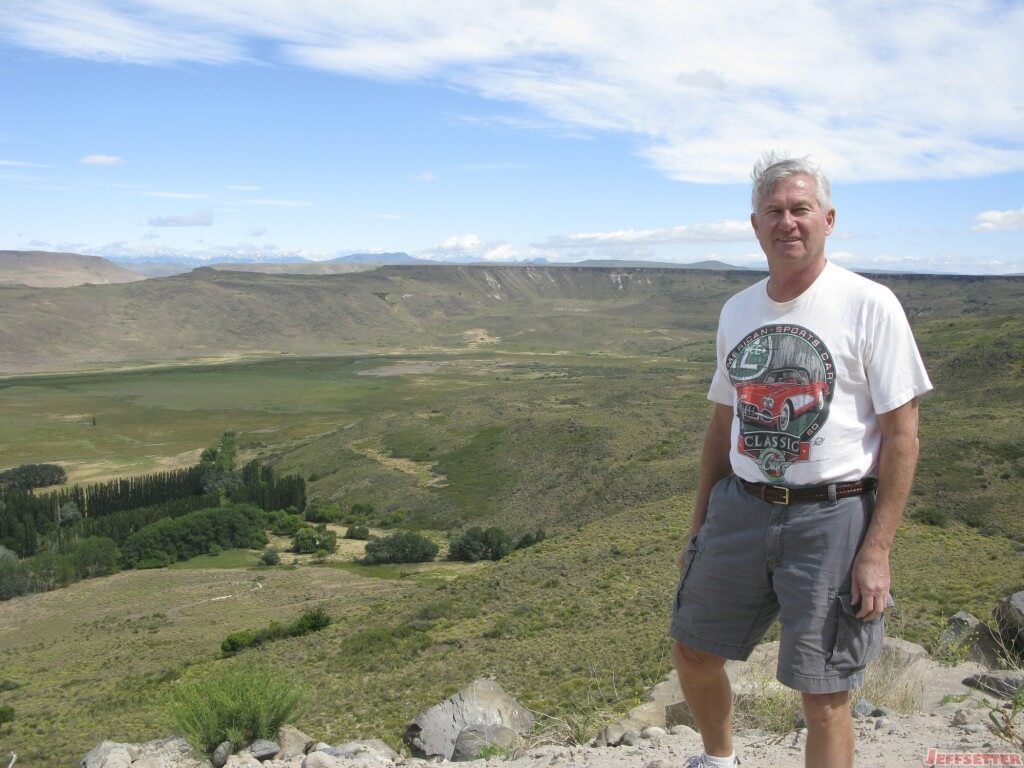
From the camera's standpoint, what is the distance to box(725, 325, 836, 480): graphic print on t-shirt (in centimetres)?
381

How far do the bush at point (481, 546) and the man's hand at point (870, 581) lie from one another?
44.7m

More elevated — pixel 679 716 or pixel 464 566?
pixel 679 716

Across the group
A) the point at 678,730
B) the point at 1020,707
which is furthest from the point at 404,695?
the point at 1020,707

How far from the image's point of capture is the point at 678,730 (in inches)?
250

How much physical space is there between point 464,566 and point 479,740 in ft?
133

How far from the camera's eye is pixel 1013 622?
9.34 m

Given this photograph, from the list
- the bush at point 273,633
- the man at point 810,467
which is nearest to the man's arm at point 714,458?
the man at point 810,467

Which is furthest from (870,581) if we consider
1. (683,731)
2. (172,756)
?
(172,756)

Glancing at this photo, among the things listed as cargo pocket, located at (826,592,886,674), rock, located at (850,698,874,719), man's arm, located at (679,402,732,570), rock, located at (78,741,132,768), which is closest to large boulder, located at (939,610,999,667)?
rock, located at (850,698,874,719)

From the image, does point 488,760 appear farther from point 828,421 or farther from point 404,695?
point 404,695

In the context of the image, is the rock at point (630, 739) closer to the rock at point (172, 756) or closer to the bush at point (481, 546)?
the rock at point (172, 756)

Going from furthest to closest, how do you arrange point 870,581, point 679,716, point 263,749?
point 263,749 < point 679,716 < point 870,581

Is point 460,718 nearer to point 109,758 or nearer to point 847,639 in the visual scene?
point 109,758

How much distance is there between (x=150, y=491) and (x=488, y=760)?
7006 centimetres
